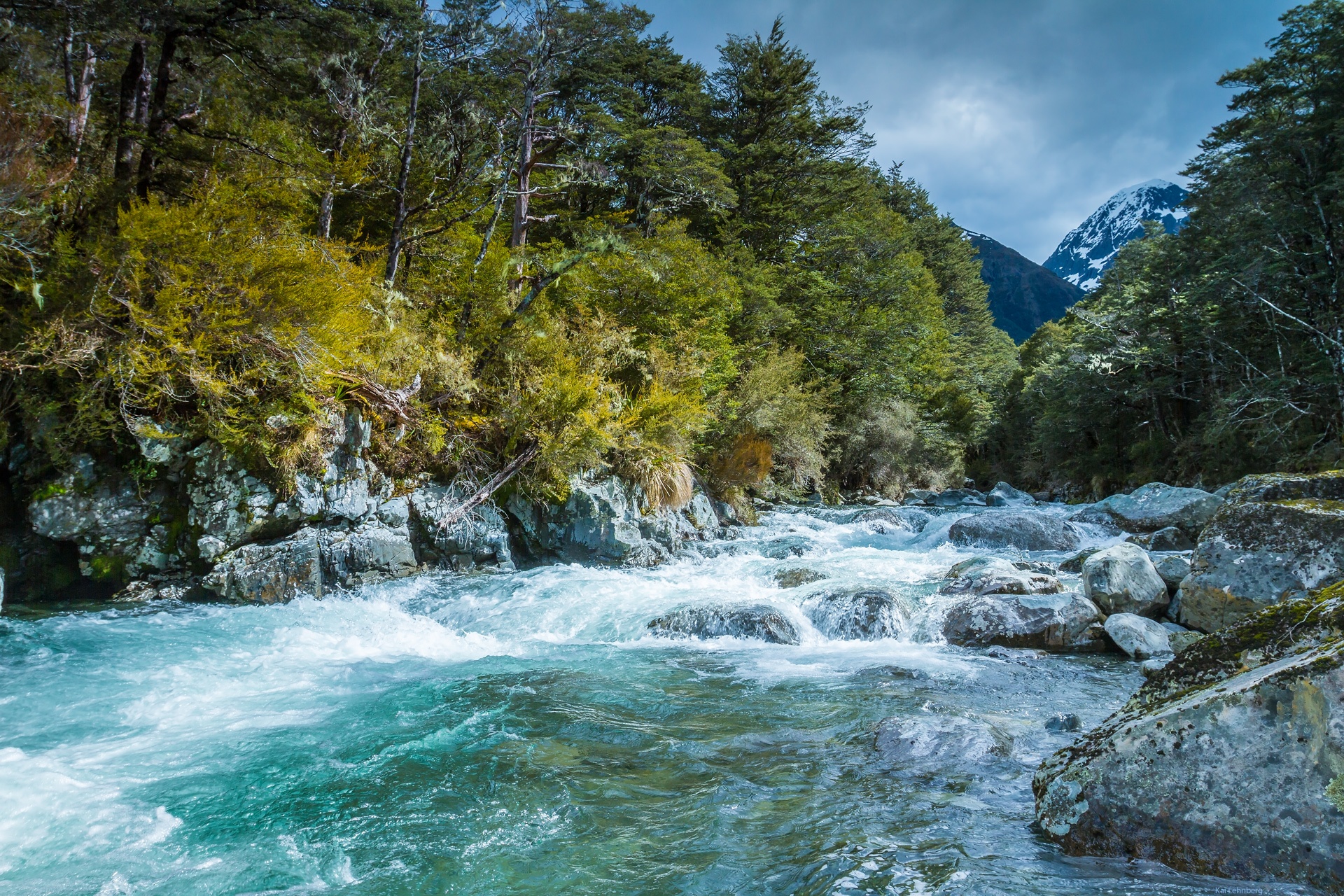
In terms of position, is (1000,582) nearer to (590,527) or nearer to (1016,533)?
(1016,533)

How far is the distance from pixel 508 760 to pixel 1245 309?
22.6 metres

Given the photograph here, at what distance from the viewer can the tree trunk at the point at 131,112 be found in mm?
8422

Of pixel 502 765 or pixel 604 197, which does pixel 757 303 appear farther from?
pixel 502 765

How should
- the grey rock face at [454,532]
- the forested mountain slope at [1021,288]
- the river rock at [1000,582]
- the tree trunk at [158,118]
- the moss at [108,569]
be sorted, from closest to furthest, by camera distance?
the moss at [108,569], the river rock at [1000,582], the tree trunk at [158,118], the grey rock face at [454,532], the forested mountain slope at [1021,288]

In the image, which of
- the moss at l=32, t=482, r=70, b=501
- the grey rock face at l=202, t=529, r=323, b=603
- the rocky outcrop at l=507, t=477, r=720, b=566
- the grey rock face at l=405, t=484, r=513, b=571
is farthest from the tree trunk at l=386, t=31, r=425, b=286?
the moss at l=32, t=482, r=70, b=501

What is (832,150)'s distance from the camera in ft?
Result: 75.0

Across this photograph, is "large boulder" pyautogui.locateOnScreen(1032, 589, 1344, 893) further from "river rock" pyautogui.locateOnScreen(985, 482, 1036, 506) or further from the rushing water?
"river rock" pyautogui.locateOnScreen(985, 482, 1036, 506)

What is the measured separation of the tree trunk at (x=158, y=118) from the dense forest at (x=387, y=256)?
38mm

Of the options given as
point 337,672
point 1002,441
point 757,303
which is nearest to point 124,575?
point 337,672

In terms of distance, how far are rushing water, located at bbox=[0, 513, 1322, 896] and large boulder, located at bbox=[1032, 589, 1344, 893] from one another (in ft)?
0.43

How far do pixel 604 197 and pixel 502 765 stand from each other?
734 inches

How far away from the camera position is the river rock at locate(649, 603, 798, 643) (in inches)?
281

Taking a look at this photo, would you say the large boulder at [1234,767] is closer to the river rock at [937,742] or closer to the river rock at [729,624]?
the river rock at [937,742]

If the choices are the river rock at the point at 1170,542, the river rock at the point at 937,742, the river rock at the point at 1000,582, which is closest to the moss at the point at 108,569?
the river rock at the point at 937,742
